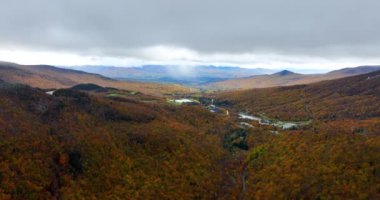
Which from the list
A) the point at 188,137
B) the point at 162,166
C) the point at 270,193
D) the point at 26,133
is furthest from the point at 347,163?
the point at 26,133

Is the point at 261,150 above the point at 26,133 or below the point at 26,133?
below

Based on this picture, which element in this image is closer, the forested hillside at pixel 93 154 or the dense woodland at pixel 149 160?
the dense woodland at pixel 149 160

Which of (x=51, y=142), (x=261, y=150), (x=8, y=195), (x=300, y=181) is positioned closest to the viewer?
(x=8, y=195)

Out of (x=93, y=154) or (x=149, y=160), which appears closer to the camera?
(x=93, y=154)

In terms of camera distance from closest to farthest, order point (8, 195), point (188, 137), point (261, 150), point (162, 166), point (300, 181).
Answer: point (8, 195) < point (300, 181) < point (162, 166) < point (261, 150) < point (188, 137)

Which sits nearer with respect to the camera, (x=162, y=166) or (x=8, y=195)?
(x=8, y=195)

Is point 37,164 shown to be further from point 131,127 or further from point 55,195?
point 131,127

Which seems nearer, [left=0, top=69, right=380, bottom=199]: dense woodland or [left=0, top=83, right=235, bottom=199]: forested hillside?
[left=0, top=69, right=380, bottom=199]: dense woodland
